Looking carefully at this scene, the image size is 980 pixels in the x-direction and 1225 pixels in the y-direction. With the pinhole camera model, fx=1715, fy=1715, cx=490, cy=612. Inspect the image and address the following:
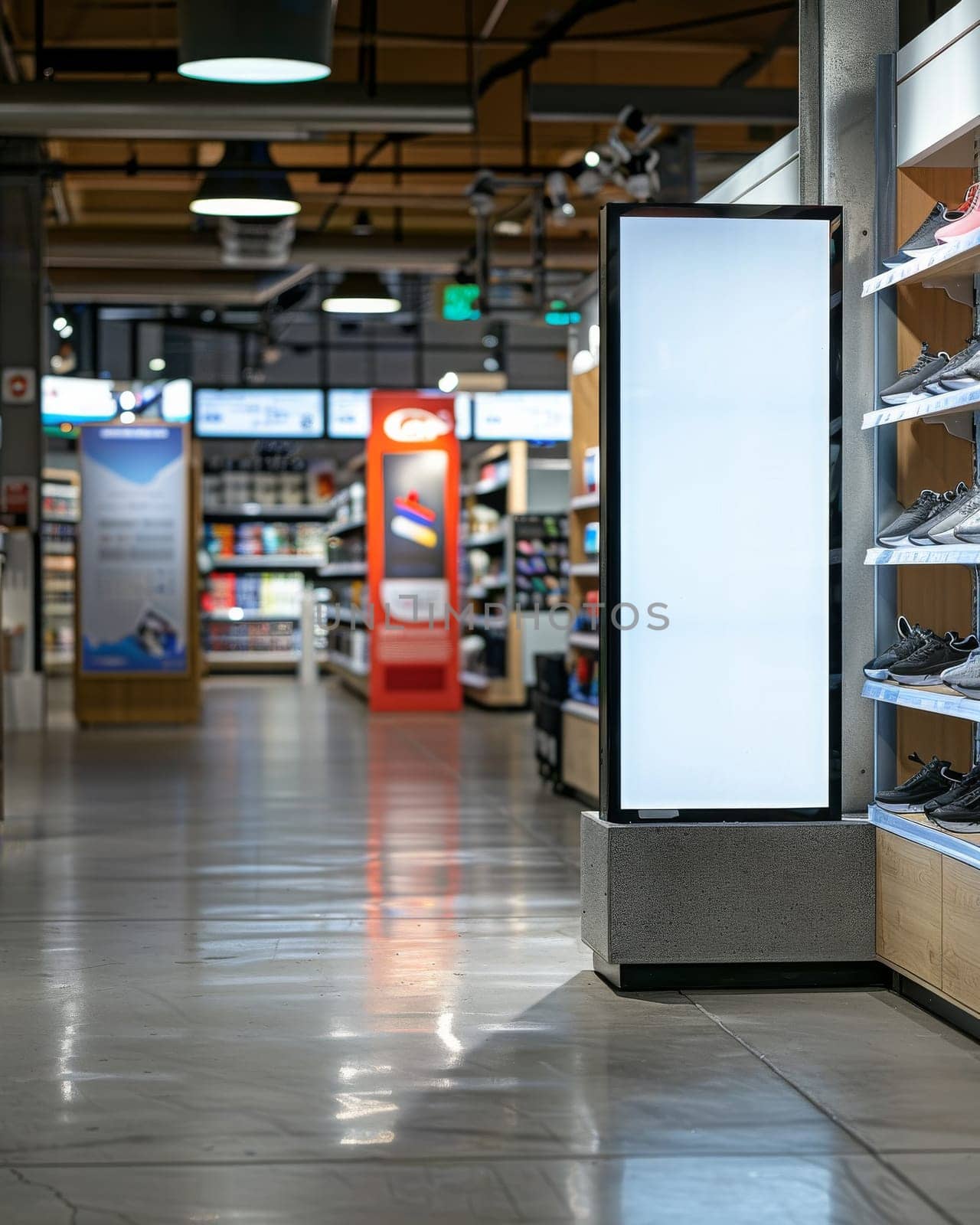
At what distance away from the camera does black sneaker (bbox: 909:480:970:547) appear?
414cm

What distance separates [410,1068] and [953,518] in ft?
5.90

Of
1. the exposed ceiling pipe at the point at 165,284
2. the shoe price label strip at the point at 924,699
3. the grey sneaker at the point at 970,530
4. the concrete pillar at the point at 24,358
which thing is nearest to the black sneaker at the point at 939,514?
the grey sneaker at the point at 970,530

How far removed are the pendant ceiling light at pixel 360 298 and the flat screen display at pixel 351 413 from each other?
5682 mm

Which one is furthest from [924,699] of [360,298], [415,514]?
[360,298]

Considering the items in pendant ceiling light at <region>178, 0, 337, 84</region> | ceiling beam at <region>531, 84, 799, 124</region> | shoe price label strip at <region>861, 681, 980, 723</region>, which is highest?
ceiling beam at <region>531, 84, 799, 124</region>

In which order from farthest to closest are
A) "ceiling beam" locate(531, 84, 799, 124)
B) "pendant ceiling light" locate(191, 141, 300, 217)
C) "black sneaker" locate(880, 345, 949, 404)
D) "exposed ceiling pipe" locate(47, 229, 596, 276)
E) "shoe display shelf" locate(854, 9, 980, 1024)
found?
"exposed ceiling pipe" locate(47, 229, 596, 276), "pendant ceiling light" locate(191, 141, 300, 217), "ceiling beam" locate(531, 84, 799, 124), "black sneaker" locate(880, 345, 949, 404), "shoe display shelf" locate(854, 9, 980, 1024)

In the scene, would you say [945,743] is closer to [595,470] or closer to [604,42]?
[595,470]

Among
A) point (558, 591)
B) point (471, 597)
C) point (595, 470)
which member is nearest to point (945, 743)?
A: point (595, 470)

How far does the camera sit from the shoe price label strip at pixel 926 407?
12.8 ft

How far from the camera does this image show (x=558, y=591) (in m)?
14.9

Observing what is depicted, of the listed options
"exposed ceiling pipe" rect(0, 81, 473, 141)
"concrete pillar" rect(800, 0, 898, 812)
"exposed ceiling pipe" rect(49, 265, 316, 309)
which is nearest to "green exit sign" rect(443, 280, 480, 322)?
"exposed ceiling pipe" rect(49, 265, 316, 309)

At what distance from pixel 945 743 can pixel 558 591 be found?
1037cm

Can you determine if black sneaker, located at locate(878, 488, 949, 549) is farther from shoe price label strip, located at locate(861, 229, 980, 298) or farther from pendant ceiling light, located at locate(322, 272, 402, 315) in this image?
pendant ceiling light, located at locate(322, 272, 402, 315)

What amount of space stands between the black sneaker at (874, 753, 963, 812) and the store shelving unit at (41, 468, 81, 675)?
19.7m
